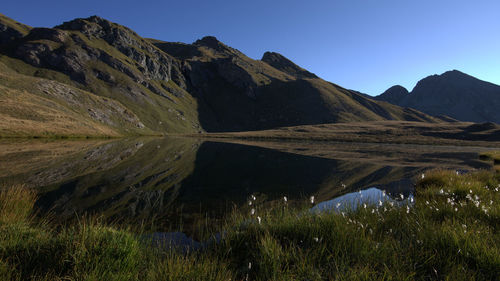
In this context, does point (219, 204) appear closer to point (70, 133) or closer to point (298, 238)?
point (298, 238)

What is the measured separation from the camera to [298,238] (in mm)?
6348

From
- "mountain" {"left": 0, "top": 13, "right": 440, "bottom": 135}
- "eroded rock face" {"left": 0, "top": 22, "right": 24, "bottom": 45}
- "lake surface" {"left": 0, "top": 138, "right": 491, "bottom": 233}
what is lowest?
"lake surface" {"left": 0, "top": 138, "right": 491, "bottom": 233}

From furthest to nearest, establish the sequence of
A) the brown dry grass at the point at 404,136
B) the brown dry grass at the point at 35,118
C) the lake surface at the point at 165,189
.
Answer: the brown dry grass at the point at 404,136
the brown dry grass at the point at 35,118
the lake surface at the point at 165,189

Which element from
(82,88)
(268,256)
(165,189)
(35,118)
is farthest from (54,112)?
(268,256)

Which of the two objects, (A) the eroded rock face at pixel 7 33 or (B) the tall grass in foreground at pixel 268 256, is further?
(A) the eroded rock face at pixel 7 33

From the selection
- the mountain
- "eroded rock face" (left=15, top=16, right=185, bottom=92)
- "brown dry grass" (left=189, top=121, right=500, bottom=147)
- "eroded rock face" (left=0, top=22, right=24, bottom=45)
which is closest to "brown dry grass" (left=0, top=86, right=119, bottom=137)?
the mountain

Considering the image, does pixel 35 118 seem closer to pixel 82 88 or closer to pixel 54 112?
pixel 54 112

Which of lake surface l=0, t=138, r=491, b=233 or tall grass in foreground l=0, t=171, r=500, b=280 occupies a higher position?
tall grass in foreground l=0, t=171, r=500, b=280

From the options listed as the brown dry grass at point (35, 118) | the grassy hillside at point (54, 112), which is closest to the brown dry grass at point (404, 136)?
the grassy hillside at point (54, 112)

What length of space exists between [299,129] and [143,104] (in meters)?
101

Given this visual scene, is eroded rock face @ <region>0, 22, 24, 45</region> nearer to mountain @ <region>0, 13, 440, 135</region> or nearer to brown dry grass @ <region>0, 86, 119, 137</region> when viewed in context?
mountain @ <region>0, 13, 440, 135</region>

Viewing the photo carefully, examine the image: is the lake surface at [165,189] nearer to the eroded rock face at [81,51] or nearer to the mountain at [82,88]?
the mountain at [82,88]

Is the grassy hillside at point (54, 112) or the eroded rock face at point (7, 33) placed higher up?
the eroded rock face at point (7, 33)

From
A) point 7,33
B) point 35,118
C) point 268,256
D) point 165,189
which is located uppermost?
point 7,33
